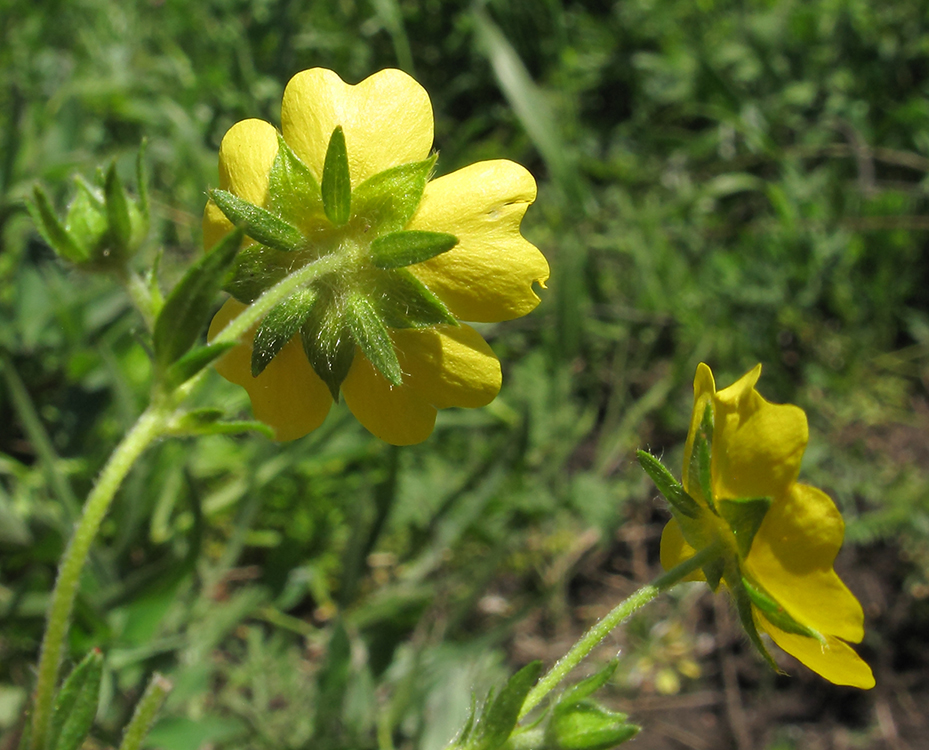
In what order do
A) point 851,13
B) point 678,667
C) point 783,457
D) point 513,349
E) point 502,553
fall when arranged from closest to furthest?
point 783,457 → point 502,553 → point 678,667 → point 513,349 → point 851,13

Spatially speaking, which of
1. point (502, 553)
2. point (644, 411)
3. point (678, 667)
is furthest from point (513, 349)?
point (678, 667)

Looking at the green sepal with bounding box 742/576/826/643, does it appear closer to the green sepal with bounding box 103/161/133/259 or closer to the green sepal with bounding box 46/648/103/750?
the green sepal with bounding box 46/648/103/750

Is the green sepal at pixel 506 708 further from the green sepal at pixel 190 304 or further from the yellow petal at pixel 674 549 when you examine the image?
the green sepal at pixel 190 304

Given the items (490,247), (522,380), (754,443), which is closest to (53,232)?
(490,247)

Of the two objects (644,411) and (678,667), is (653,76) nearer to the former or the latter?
(644,411)

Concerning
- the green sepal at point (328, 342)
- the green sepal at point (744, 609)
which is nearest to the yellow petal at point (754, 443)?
the green sepal at point (744, 609)

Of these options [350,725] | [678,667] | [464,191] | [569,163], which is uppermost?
[464,191]

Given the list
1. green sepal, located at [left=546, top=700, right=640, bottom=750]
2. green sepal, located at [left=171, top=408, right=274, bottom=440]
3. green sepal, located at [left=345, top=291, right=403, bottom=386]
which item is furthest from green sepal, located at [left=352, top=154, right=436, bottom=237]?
green sepal, located at [left=546, top=700, right=640, bottom=750]
